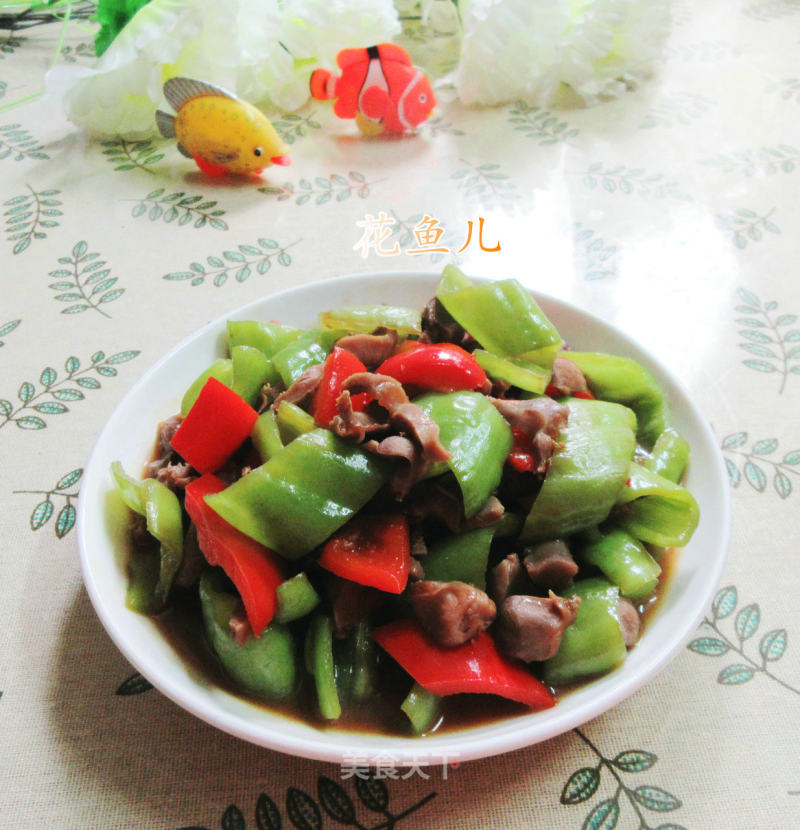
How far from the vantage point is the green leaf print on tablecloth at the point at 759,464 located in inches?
60.7

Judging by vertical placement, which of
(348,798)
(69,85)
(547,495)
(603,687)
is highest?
(69,85)

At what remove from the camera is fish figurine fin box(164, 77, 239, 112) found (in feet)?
7.61

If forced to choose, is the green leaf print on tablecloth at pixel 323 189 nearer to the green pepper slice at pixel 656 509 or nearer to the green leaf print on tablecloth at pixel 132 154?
the green leaf print on tablecloth at pixel 132 154

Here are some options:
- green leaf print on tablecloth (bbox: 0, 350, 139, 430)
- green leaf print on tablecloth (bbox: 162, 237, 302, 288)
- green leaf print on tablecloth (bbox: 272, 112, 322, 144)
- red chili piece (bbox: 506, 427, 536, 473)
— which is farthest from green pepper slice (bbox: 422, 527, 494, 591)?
green leaf print on tablecloth (bbox: 272, 112, 322, 144)

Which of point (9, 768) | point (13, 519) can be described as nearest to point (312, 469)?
point (9, 768)

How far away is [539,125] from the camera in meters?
3.02

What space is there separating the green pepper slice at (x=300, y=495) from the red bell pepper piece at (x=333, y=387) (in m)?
0.09

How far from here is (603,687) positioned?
97cm

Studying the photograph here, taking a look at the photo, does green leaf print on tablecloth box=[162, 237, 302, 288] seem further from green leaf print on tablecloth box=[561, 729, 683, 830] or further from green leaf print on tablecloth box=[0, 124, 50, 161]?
green leaf print on tablecloth box=[561, 729, 683, 830]

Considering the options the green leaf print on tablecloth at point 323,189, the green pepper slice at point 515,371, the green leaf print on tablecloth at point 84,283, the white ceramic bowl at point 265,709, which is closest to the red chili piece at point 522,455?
the green pepper slice at point 515,371

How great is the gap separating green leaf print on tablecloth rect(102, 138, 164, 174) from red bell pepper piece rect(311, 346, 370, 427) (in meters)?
1.90

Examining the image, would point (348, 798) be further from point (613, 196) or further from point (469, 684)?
point (613, 196)

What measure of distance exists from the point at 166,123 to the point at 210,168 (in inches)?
8.8

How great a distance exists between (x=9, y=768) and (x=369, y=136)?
8.65 ft
